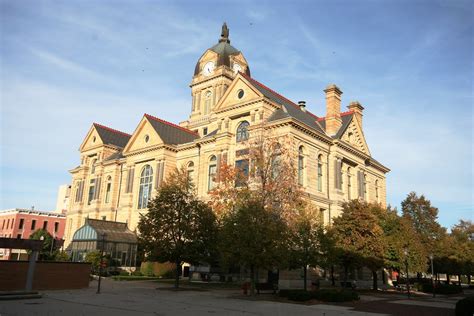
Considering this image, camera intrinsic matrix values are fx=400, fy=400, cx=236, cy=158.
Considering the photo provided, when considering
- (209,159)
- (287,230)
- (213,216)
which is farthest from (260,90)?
(287,230)

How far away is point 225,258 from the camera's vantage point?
2662 centimetres

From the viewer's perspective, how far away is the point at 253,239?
2597cm

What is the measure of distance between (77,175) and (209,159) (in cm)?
2884

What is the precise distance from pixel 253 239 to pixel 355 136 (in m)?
27.5

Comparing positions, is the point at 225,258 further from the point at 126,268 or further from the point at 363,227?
the point at 126,268

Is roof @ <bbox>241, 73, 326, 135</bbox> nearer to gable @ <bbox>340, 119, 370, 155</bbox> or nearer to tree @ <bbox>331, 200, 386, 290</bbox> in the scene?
gable @ <bbox>340, 119, 370, 155</bbox>

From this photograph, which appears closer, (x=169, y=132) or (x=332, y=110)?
(x=332, y=110)

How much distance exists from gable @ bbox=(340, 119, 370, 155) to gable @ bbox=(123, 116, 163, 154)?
22.9m

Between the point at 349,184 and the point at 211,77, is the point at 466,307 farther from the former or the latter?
the point at 211,77

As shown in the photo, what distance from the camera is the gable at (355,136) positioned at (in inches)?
1843

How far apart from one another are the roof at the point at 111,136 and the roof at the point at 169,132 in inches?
508

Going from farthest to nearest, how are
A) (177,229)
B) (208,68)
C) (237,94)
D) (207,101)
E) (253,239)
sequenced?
(208,68) → (207,101) → (237,94) → (177,229) → (253,239)

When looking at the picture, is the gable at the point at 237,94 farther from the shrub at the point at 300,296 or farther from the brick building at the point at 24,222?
the brick building at the point at 24,222

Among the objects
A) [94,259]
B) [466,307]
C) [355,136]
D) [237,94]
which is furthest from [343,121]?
[466,307]
